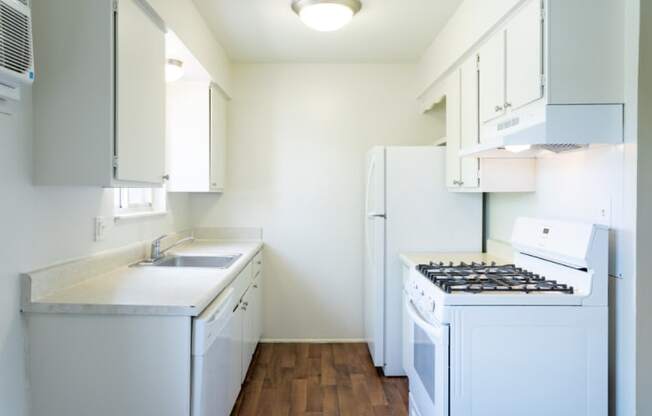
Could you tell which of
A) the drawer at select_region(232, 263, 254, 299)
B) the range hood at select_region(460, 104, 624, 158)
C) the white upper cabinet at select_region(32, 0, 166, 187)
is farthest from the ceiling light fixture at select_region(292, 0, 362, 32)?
the drawer at select_region(232, 263, 254, 299)

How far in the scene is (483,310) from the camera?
1.84m

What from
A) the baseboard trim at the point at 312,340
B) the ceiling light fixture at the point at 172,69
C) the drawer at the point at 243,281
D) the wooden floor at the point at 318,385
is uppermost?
the ceiling light fixture at the point at 172,69

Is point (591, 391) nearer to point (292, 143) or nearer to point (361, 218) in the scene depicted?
point (361, 218)

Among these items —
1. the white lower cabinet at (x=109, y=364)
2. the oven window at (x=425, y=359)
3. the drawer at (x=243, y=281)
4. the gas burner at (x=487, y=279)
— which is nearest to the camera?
the white lower cabinet at (x=109, y=364)

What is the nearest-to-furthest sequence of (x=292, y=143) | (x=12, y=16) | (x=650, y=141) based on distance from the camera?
(x=12, y=16)
(x=650, y=141)
(x=292, y=143)

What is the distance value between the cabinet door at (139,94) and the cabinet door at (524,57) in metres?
1.70

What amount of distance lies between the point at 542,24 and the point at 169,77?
2159 mm

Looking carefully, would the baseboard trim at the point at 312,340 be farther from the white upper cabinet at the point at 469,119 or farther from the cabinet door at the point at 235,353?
the white upper cabinet at the point at 469,119

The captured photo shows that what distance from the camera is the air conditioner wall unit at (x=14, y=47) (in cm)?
129

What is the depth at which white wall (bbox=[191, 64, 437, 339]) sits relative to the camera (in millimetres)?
3914

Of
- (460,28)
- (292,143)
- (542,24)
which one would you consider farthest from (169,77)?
(542,24)

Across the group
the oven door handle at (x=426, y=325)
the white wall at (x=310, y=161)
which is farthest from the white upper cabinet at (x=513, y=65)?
the white wall at (x=310, y=161)

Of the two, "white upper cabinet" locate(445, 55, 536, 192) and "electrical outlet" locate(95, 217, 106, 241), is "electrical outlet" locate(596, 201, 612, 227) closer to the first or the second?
"white upper cabinet" locate(445, 55, 536, 192)

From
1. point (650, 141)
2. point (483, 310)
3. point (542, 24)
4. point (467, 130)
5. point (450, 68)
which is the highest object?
point (450, 68)
